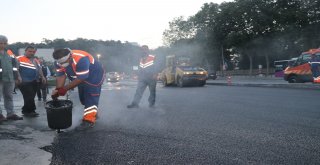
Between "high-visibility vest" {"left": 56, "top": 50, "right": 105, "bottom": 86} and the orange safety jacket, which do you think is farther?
the orange safety jacket

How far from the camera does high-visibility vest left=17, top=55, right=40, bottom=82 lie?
8.28 m

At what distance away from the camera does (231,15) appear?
4759 centimetres

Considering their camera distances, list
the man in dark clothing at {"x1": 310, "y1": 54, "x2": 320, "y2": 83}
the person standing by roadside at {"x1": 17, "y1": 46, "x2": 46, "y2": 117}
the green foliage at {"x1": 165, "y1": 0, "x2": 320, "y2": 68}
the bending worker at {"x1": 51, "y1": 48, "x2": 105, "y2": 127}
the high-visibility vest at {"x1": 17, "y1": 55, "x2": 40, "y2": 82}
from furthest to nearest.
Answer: the green foliage at {"x1": 165, "y1": 0, "x2": 320, "y2": 68}
the man in dark clothing at {"x1": 310, "y1": 54, "x2": 320, "y2": 83}
the high-visibility vest at {"x1": 17, "y1": 55, "x2": 40, "y2": 82}
the person standing by roadside at {"x1": 17, "y1": 46, "x2": 46, "y2": 117}
the bending worker at {"x1": 51, "y1": 48, "x2": 105, "y2": 127}

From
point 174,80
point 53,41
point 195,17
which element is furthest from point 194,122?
point 53,41

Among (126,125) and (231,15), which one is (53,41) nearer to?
(231,15)

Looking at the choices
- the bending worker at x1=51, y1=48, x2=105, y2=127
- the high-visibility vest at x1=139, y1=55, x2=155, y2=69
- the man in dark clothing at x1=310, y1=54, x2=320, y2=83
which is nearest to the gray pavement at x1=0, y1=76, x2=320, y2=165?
the bending worker at x1=51, y1=48, x2=105, y2=127

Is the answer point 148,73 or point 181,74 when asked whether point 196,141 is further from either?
point 181,74

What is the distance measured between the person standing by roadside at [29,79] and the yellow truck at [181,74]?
13.8 m

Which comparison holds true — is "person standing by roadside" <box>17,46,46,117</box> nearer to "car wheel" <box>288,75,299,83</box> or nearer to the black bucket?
the black bucket

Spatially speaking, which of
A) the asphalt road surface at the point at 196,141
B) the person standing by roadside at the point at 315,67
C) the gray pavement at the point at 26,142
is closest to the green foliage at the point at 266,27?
the person standing by roadside at the point at 315,67

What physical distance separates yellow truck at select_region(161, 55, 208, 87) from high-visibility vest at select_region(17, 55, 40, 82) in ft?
45.9

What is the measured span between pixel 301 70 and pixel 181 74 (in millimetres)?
7094

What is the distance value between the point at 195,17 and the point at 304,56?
128ft

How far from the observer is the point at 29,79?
830 cm
